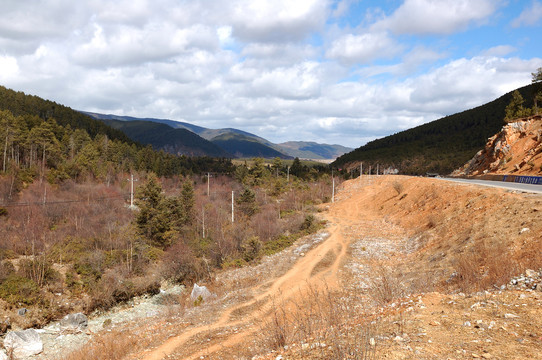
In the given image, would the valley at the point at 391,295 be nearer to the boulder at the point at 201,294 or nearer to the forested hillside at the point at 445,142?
the boulder at the point at 201,294

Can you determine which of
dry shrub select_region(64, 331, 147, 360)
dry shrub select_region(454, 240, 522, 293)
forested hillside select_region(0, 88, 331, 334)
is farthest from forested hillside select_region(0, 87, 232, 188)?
dry shrub select_region(454, 240, 522, 293)

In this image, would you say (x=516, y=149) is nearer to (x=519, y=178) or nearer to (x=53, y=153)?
(x=519, y=178)

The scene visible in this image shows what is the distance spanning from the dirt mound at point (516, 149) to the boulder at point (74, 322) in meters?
47.4

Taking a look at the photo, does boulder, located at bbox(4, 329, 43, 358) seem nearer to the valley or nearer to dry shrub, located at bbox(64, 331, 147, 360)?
the valley

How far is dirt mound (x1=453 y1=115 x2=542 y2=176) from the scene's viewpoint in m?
38.8

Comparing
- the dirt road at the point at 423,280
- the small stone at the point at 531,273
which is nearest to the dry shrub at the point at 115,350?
the dirt road at the point at 423,280

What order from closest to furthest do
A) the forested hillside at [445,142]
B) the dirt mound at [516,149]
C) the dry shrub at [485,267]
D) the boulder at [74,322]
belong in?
1. the dry shrub at [485,267]
2. the boulder at [74,322]
3. the dirt mound at [516,149]
4. the forested hillside at [445,142]

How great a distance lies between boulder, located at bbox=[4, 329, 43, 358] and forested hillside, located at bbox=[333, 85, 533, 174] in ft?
339

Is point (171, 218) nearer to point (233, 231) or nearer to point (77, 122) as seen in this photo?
point (233, 231)

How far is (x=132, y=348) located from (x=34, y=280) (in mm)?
22877

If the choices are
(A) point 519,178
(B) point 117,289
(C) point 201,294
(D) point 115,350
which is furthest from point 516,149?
(B) point 117,289

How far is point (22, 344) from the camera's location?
19766mm

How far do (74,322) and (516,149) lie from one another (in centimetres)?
5600

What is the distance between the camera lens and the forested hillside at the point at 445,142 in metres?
107
